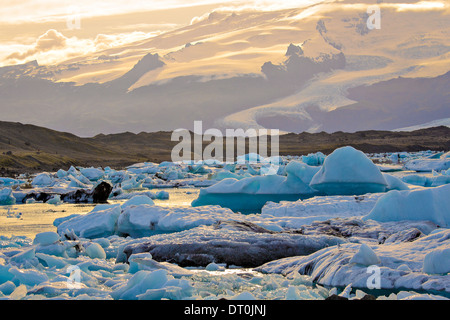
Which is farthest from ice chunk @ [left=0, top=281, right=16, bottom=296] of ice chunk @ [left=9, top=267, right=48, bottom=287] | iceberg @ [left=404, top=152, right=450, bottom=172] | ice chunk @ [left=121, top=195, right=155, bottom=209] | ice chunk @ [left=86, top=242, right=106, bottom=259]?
iceberg @ [left=404, top=152, right=450, bottom=172]

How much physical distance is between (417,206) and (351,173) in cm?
868

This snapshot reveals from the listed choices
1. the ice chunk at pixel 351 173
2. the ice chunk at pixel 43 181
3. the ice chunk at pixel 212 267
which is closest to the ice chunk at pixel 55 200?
the ice chunk at pixel 43 181

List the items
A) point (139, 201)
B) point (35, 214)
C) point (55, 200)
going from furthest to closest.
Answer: point (55, 200) → point (35, 214) → point (139, 201)

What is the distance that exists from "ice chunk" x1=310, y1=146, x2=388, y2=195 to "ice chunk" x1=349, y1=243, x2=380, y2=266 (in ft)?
46.3

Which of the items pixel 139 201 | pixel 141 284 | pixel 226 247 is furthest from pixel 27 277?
pixel 139 201

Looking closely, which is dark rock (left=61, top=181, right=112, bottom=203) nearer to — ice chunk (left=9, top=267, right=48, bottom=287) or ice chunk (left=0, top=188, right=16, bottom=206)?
ice chunk (left=0, top=188, right=16, bottom=206)

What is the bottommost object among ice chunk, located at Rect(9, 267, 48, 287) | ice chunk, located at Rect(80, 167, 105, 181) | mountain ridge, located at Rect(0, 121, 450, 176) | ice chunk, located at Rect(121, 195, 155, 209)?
mountain ridge, located at Rect(0, 121, 450, 176)

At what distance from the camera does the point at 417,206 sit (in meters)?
14.5

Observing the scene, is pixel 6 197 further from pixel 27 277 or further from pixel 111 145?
pixel 111 145

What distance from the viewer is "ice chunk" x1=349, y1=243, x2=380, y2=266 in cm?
910

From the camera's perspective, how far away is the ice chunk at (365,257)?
9.10 m
